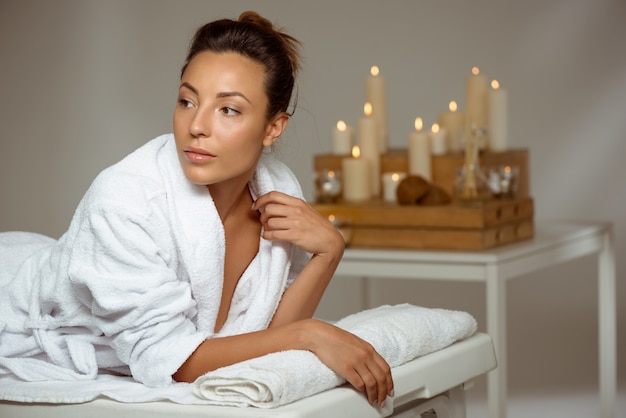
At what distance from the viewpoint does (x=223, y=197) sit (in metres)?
1.57

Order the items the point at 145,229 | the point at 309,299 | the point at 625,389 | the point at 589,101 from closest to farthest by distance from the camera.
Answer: the point at 145,229 → the point at 309,299 → the point at 625,389 → the point at 589,101

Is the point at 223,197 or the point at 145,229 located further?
the point at 223,197

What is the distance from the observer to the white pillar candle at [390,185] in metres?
2.65

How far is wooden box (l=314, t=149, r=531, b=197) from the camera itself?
2.70 m

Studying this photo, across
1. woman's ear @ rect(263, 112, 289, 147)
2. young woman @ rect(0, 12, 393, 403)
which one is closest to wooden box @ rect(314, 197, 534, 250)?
young woman @ rect(0, 12, 393, 403)

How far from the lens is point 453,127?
296cm

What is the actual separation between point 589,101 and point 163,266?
298 cm

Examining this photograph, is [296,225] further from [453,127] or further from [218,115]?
[453,127]

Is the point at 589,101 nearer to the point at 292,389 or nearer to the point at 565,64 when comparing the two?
the point at 565,64

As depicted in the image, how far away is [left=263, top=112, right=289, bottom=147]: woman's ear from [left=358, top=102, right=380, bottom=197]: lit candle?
Result: 1.19m

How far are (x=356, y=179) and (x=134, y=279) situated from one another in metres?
1.36

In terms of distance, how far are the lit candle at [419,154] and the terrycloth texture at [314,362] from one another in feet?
3.71

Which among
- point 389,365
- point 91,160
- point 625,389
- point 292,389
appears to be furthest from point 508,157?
point 91,160

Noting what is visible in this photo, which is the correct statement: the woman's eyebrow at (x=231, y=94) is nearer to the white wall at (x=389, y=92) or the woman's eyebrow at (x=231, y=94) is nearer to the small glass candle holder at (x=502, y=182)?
the small glass candle holder at (x=502, y=182)
